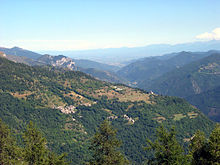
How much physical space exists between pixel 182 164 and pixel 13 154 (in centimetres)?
3929

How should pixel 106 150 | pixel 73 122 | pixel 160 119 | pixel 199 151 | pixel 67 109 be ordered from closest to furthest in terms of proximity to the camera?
pixel 199 151 < pixel 106 150 < pixel 73 122 < pixel 67 109 < pixel 160 119

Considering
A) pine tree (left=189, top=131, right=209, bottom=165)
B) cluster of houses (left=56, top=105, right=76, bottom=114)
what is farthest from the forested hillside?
pine tree (left=189, top=131, right=209, bottom=165)

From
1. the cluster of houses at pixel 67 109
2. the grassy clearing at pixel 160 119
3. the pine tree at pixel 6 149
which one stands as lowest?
the grassy clearing at pixel 160 119

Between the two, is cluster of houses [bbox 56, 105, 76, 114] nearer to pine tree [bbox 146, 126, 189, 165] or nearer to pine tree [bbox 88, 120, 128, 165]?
pine tree [bbox 88, 120, 128, 165]

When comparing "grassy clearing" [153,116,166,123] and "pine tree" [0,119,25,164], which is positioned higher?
"pine tree" [0,119,25,164]

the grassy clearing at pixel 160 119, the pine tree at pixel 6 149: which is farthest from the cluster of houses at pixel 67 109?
the pine tree at pixel 6 149

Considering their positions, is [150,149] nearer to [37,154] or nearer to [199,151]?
[199,151]

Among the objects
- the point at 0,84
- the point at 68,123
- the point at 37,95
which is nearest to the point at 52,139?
the point at 68,123

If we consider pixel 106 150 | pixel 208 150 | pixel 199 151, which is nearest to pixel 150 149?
pixel 106 150

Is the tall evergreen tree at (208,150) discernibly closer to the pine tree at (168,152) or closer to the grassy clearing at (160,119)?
the pine tree at (168,152)

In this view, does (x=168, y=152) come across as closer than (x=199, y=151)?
Yes

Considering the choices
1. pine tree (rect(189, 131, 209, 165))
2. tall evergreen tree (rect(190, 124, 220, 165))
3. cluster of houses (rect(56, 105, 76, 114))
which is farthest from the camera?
cluster of houses (rect(56, 105, 76, 114))

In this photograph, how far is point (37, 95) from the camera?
195 metres

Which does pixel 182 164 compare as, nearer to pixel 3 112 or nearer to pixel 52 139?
pixel 52 139
